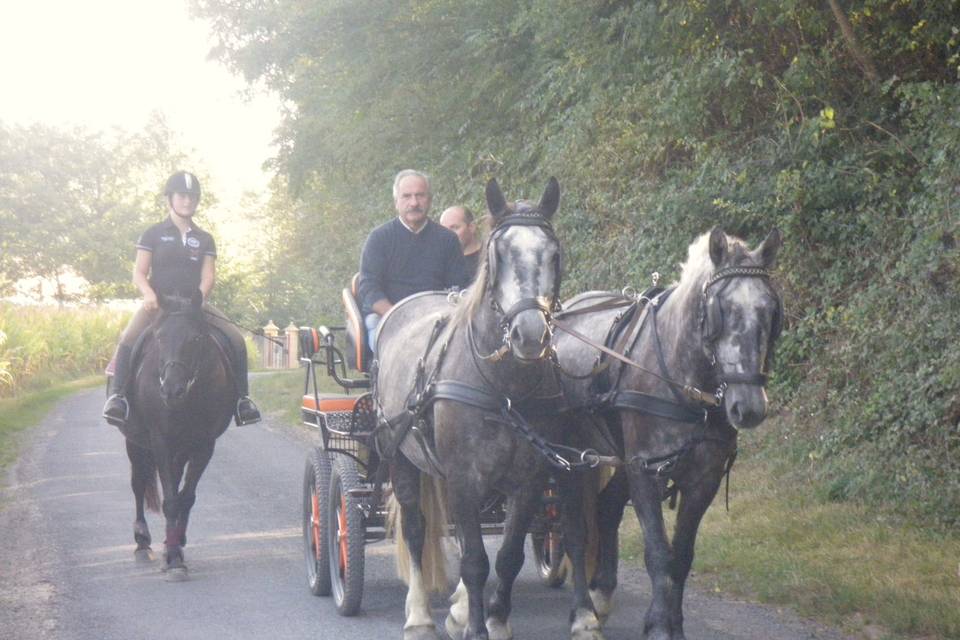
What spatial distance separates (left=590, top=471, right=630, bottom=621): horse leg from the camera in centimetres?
662

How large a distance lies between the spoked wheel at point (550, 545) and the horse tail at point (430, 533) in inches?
20.8

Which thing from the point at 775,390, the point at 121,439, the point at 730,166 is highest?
the point at 730,166

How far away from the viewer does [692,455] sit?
18.7 ft

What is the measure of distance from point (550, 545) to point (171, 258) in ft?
11.1

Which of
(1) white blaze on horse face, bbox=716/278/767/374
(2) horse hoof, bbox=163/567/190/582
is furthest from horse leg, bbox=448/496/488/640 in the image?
(2) horse hoof, bbox=163/567/190/582

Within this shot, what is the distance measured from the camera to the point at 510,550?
598cm

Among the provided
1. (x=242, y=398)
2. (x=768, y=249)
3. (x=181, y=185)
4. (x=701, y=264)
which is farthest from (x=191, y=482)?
(x=768, y=249)

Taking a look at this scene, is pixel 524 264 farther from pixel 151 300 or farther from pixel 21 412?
pixel 21 412

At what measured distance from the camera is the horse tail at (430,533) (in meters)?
6.77

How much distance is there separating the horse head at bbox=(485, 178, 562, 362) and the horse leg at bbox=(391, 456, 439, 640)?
1534 millimetres

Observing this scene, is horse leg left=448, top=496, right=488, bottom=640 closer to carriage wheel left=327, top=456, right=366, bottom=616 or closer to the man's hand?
carriage wheel left=327, top=456, right=366, bottom=616

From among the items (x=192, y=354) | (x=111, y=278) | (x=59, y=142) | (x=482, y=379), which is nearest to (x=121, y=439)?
(x=192, y=354)

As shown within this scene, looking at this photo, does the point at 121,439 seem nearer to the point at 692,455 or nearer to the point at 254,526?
the point at 254,526

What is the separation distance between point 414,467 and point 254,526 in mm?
3704
